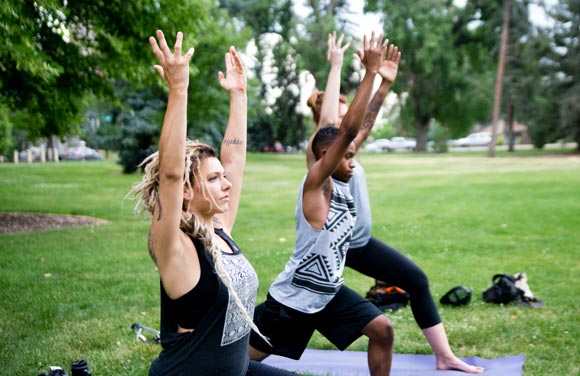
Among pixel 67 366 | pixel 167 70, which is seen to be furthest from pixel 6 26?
Result: pixel 167 70

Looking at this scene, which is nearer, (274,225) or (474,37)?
(274,225)

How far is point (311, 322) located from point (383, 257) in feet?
3.10

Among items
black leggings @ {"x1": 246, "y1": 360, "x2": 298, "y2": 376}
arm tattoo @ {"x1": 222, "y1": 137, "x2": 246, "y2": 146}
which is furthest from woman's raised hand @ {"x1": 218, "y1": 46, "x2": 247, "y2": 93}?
→ black leggings @ {"x1": 246, "y1": 360, "x2": 298, "y2": 376}

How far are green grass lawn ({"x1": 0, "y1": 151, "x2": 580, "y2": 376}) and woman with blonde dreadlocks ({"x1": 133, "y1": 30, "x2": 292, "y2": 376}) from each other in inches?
38.7

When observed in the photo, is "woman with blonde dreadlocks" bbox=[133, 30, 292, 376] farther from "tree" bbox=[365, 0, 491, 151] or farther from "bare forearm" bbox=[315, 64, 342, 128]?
"tree" bbox=[365, 0, 491, 151]

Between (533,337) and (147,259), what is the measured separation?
229 inches

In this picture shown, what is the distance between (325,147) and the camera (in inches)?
151

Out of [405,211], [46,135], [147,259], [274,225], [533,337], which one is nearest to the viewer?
[533,337]

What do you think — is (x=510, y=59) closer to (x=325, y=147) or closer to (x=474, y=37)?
(x=474, y=37)

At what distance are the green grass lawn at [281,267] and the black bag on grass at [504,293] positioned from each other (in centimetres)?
14

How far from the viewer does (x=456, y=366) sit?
477 cm

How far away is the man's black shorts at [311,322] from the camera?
373cm

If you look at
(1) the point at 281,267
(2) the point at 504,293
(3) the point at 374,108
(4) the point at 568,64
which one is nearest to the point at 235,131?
(3) the point at 374,108

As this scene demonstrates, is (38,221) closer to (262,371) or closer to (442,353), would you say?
(442,353)
